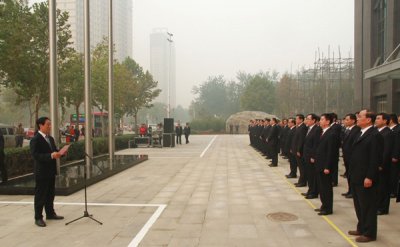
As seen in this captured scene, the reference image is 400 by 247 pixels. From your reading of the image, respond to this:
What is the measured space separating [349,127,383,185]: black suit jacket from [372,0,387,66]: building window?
22.9 meters

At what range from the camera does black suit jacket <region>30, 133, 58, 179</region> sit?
670 cm

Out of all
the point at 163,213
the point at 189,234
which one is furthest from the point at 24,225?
the point at 189,234

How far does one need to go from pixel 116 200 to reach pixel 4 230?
2.69 meters

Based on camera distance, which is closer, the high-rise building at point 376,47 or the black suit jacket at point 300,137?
the black suit jacket at point 300,137

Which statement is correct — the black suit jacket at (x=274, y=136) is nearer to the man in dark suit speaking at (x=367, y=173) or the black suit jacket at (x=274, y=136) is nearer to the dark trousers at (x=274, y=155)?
the dark trousers at (x=274, y=155)

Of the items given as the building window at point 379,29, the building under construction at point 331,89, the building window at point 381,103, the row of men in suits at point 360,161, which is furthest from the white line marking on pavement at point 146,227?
the building under construction at point 331,89

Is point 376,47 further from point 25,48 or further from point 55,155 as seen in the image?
point 55,155

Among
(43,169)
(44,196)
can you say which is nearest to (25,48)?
(43,169)

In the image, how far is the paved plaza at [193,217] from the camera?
576 centimetres

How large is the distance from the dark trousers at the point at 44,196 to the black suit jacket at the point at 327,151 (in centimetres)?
479

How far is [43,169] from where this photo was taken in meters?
Result: 6.77

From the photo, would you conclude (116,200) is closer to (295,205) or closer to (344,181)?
(295,205)

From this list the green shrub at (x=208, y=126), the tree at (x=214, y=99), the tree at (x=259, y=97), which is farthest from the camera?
the tree at (x=214, y=99)

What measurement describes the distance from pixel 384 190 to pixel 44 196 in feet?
19.6
